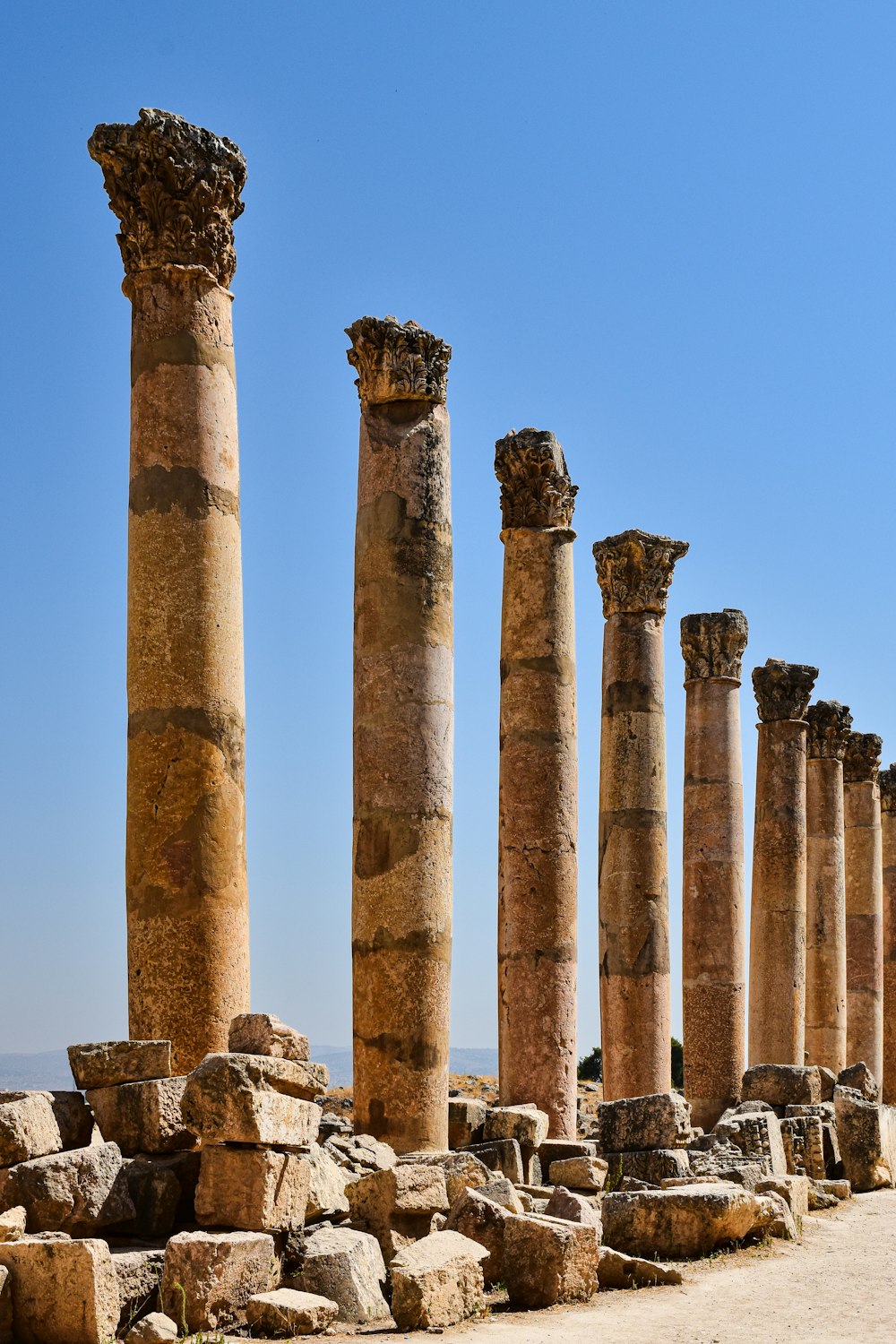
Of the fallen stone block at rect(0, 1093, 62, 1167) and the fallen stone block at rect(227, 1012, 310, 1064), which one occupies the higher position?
the fallen stone block at rect(227, 1012, 310, 1064)

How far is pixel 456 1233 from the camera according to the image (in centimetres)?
1316

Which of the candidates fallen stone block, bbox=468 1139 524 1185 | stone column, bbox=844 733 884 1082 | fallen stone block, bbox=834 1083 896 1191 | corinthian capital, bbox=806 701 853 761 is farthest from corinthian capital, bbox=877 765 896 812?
fallen stone block, bbox=468 1139 524 1185

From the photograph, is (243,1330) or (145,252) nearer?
(243,1330)

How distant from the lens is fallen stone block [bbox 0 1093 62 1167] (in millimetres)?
12109

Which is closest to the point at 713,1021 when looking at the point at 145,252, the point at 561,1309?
the point at 561,1309

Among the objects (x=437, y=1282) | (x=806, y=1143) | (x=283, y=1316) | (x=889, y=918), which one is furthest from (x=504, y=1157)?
(x=889, y=918)

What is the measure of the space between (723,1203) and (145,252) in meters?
10.1

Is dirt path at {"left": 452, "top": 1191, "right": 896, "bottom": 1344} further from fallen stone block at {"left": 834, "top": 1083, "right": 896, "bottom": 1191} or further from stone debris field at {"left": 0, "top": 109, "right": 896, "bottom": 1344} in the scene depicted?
fallen stone block at {"left": 834, "top": 1083, "right": 896, "bottom": 1191}

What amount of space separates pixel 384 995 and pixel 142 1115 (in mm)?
4050

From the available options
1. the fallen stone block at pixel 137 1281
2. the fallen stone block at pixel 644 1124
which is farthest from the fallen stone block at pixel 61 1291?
the fallen stone block at pixel 644 1124

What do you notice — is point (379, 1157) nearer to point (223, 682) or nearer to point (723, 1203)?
point (723, 1203)

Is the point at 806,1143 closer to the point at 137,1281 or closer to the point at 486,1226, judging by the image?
the point at 486,1226

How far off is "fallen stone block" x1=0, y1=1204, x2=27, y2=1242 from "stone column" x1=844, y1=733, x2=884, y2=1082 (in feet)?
100

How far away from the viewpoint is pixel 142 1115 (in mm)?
12812
